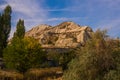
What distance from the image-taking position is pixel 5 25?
187 feet

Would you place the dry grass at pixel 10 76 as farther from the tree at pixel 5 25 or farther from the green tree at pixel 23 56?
the tree at pixel 5 25

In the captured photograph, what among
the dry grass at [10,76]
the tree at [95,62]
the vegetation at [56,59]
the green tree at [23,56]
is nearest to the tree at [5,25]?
the vegetation at [56,59]

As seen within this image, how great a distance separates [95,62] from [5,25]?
35.8 meters

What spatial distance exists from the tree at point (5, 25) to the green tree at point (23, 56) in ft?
32.9

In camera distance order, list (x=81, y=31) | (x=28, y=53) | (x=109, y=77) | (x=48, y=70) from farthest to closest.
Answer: (x=81, y=31), (x=48, y=70), (x=28, y=53), (x=109, y=77)

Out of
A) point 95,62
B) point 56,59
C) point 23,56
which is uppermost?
point 23,56

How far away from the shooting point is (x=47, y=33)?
9475cm

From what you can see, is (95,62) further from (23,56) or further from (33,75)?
(23,56)

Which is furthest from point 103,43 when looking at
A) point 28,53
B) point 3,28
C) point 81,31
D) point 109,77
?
point 81,31

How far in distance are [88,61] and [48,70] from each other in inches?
915

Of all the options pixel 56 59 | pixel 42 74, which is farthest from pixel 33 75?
pixel 56 59

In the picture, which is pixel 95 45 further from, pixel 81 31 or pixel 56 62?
pixel 81 31

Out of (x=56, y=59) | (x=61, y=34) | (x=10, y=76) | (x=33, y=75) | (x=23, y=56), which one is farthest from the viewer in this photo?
(x=61, y=34)

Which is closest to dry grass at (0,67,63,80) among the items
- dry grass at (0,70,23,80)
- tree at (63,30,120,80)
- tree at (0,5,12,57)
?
dry grass at (0,70,23,80)
